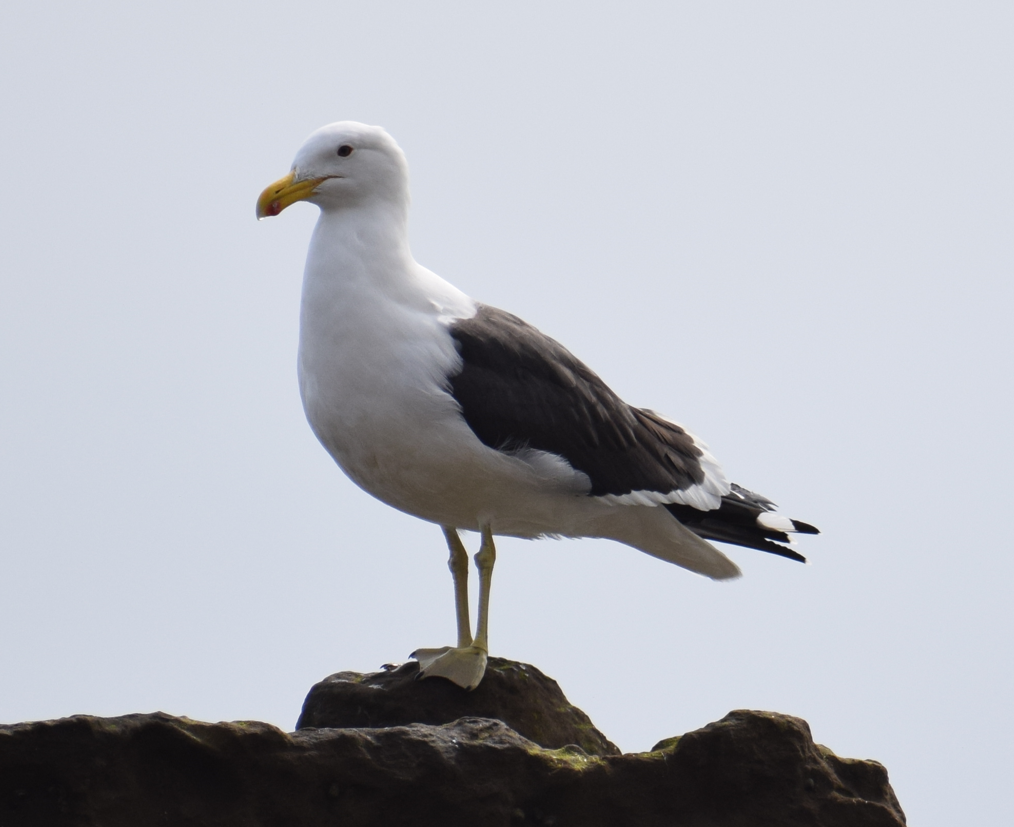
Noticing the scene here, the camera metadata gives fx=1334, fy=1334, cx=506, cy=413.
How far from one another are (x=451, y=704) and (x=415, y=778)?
59.5 inches

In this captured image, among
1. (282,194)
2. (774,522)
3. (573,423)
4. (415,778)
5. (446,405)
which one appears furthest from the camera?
(774,522)

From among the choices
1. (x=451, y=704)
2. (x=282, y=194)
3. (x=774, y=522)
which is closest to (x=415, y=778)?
(x=451, y=704)

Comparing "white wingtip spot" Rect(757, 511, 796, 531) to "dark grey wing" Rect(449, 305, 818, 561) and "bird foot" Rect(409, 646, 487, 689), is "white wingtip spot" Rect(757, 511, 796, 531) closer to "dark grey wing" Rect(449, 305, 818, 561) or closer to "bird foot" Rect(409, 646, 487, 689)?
"dark grey wing" Rect(449, 305, 818, 561)

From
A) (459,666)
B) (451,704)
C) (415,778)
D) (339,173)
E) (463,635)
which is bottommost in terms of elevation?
(415,778)

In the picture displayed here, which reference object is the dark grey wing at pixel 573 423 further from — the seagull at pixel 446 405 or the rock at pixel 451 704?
the rock at pixel 451 704

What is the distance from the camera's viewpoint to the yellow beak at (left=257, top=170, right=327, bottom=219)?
6.84 m

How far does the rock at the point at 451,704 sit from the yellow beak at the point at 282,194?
240cm

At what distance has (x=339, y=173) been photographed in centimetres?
693

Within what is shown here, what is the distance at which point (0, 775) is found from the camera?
4508mm

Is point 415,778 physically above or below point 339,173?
below

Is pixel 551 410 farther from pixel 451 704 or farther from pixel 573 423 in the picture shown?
pixel 451 704

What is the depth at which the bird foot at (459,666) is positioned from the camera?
21.2 ft

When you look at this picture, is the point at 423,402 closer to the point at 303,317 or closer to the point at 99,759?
the point at 303,317

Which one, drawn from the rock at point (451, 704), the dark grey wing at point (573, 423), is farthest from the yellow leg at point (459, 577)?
the dark grey wing at point (573, 423)
